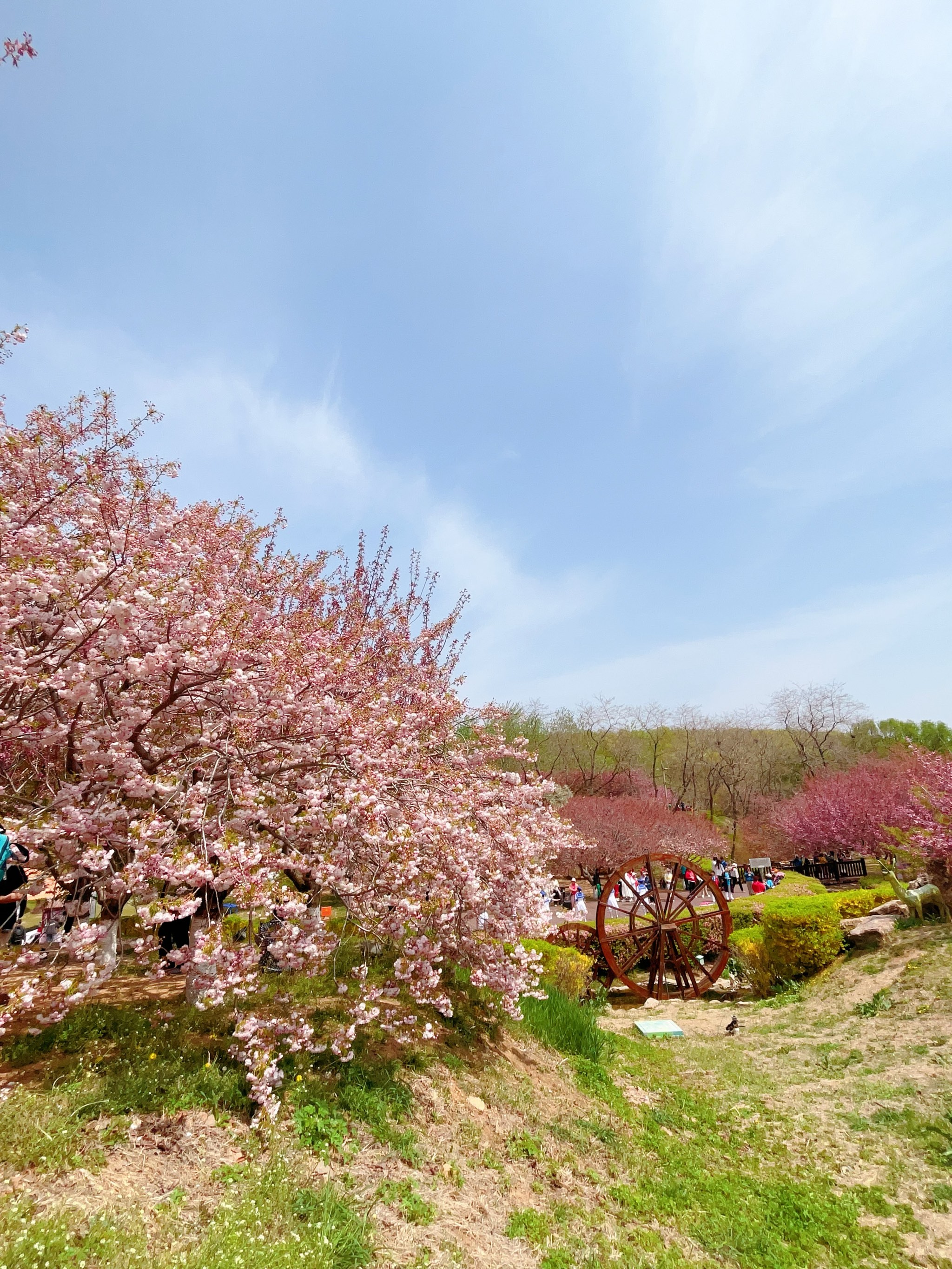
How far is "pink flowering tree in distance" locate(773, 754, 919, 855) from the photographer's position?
25.3 meters

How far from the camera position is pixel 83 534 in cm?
464

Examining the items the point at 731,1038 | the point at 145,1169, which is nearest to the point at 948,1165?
the point at 731,1038

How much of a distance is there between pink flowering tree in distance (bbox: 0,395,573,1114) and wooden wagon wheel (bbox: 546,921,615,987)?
25.8ft

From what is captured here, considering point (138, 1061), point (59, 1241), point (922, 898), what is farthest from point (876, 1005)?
point (59, 1241)

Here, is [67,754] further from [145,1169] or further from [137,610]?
[145,1169]

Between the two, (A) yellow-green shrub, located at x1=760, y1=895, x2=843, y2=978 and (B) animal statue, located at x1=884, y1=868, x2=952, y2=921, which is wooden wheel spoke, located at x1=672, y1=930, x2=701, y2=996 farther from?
(B) animal statue, located at x1=884, y1=868, x2=952, y2=921

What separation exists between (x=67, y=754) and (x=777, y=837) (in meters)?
36.3

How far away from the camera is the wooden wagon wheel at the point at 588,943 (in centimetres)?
1336

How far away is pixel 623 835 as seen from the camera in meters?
24.4

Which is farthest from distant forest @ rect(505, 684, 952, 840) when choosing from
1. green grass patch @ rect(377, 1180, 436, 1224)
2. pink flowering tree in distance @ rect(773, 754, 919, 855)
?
green grass patch @ rect(377, 1180, 436, 1224)

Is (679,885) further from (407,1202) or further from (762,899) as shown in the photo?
(407,1202)

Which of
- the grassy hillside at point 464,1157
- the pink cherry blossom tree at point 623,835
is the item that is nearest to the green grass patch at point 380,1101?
the grassy hillside at point 464,1157

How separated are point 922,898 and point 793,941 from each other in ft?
8.91

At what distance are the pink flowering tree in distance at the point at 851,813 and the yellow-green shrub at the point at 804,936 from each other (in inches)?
527
